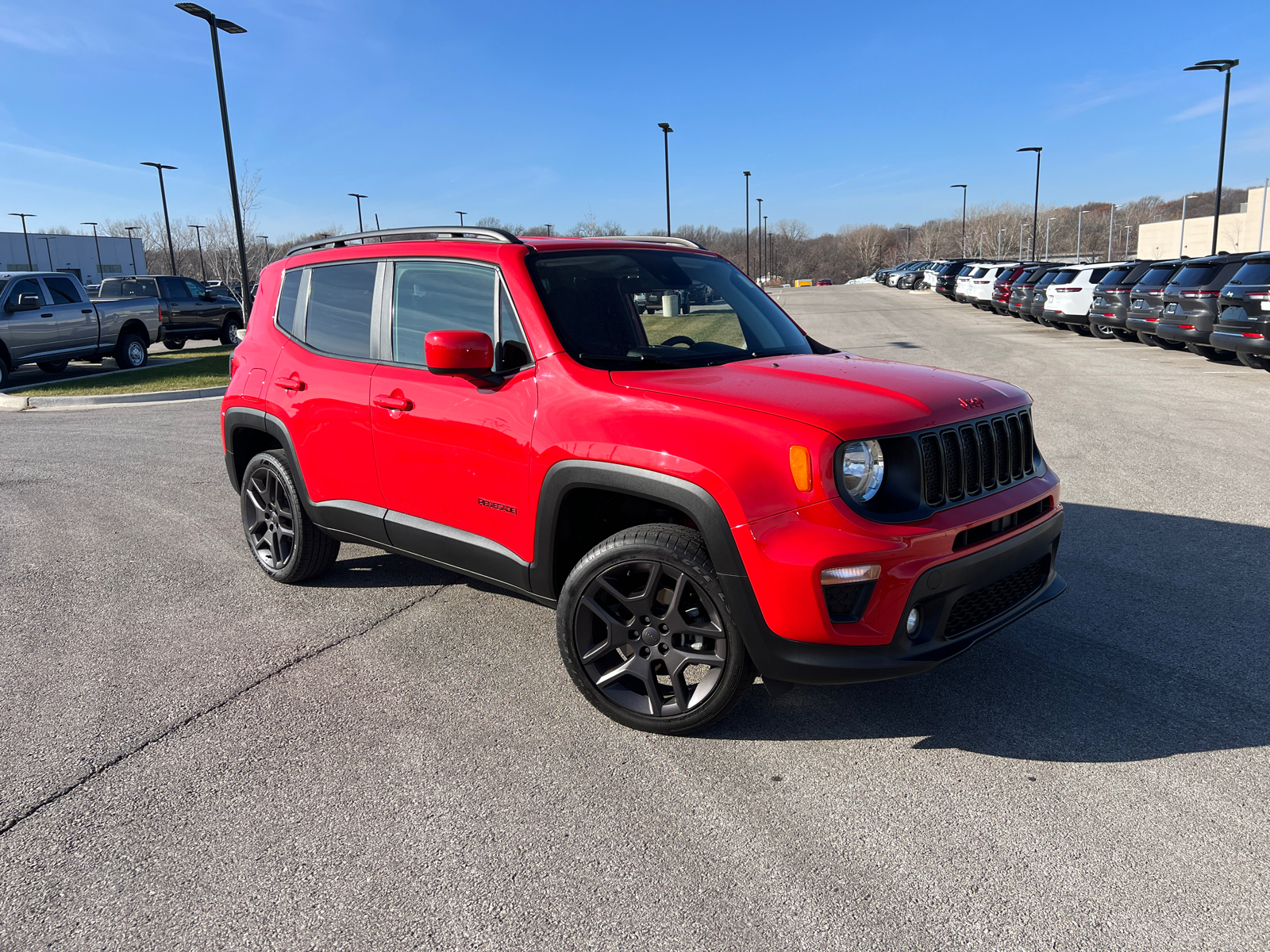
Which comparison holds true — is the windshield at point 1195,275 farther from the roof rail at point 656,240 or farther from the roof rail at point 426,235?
the roof rail at point 426,235

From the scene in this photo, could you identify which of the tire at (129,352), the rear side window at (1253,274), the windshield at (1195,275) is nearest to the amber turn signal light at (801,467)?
the rear side window at (1253,274)

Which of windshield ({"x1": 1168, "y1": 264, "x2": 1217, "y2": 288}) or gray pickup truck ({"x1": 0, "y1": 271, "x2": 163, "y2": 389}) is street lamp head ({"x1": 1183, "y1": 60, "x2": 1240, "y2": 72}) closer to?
windshield ({"x1": 1168, "y1": 264, "x2": 1217, "y2": 288})

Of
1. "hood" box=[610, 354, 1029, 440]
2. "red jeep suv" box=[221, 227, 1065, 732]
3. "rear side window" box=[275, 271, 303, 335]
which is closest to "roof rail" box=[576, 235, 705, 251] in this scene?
"red jeep suv" box=[221, 227, 1065, 732]

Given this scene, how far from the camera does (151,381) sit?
16344mm

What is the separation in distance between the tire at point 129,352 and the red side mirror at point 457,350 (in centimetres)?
1829

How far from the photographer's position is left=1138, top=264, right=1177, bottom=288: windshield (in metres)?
16.9

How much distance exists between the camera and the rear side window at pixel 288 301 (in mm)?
5090

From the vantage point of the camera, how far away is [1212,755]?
3213 millimetres

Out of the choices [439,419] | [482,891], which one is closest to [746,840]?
[482,891]

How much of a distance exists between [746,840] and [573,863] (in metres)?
0.55

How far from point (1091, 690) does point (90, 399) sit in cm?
1550

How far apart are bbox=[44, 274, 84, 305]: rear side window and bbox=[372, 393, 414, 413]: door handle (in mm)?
16498

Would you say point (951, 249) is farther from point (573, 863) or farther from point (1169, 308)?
point (573, 863)

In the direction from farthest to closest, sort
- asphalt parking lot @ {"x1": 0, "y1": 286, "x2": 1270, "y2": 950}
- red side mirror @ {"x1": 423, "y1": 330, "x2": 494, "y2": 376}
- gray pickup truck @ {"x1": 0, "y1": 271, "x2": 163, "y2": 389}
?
gray pickup truck @ {"x1": 0, "y1": 271, "x2": 163, "y2": 389}
red side mirror @ {"x1": 423, "y1": 330, "x2": 494, "y2": 376}
asphalt parking lot @ {"x1": 0, "y1": 286, "x2": 1270, "y2": 950}
